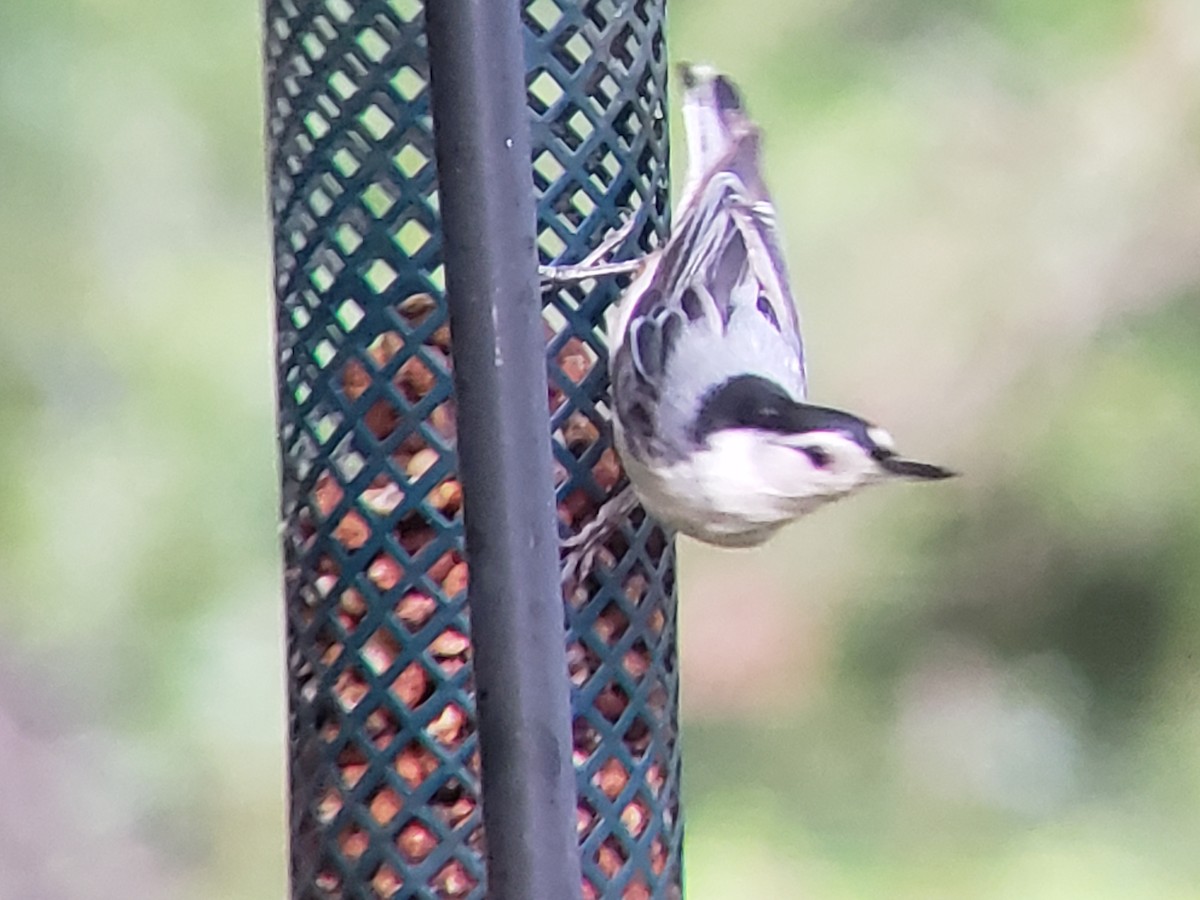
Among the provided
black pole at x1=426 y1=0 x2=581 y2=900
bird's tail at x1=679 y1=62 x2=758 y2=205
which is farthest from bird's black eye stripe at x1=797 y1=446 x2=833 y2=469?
black pole at x1=426 y1=0 x2=581 y2=900

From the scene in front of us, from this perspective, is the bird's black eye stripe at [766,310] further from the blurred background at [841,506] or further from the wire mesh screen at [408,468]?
the blurred background at [841,506]

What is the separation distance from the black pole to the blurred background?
91cm

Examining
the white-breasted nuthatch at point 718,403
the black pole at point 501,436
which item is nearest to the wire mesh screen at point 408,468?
the white-breasted nuthatch at point 718,403

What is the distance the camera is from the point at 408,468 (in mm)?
880

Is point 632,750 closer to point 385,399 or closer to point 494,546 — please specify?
point 385,399

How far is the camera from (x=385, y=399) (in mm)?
878

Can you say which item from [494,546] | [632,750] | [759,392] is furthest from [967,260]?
[494,546]

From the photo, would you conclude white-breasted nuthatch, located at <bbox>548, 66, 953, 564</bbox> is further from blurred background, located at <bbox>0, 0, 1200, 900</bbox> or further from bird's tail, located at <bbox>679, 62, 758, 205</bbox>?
blurred background, located at <bbox>0, 0, 1200, 900</bbox>

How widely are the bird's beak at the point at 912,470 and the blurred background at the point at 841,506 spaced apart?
0.61 m

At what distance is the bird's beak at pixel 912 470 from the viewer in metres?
0.85

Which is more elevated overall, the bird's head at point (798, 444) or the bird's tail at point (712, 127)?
the bird's tail at point (712, 127)

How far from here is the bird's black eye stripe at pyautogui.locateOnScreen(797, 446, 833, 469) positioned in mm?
913

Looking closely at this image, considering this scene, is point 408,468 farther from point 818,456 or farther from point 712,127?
point 712,127

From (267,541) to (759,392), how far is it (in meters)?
0.62
